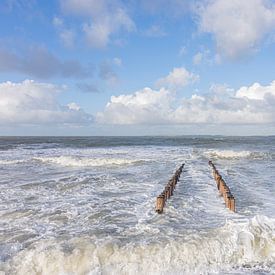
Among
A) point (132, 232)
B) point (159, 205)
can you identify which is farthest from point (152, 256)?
point (159, 205)

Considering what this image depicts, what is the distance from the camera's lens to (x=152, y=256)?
27.7ft

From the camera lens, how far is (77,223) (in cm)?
1098

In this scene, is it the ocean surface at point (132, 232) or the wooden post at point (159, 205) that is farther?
the wooden post at point (159, 205)

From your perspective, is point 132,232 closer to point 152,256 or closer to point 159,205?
point 152,256

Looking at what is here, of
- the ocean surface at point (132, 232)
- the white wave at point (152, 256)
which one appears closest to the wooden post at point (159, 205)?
the ocean surface at point (132, 232)

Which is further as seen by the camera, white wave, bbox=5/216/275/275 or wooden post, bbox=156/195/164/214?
wooden post, bbox=156/195/164/214

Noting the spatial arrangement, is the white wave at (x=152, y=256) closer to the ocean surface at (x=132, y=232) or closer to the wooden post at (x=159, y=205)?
the ocean surface at (x=132, y=232)

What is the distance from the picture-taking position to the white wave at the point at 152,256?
315 inches

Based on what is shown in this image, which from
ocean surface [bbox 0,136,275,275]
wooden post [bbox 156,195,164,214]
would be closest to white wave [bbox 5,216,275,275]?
ocean surface [bbox 0,136,275,275]

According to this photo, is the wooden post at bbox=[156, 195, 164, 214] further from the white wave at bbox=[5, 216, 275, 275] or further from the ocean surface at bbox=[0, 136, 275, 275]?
the white wave at bbox=[5, 216, 275, 275]

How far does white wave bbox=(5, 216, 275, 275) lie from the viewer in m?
8.00

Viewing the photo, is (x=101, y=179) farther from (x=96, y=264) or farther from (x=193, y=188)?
(x=96, y=264)

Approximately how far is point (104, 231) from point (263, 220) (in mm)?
4562

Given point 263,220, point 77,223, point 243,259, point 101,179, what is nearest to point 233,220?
point 263,220
